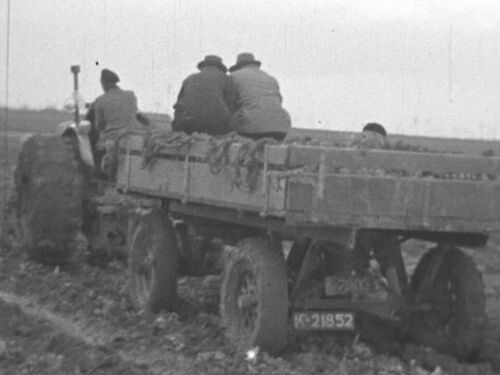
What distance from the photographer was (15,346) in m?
9.82

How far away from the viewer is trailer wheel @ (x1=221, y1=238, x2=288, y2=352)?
963 cm

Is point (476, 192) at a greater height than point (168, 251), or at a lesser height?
greater

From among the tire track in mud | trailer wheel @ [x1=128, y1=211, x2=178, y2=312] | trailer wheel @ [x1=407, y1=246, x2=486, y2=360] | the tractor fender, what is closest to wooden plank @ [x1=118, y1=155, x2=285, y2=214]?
trailer wheel @ [x1=128, y1=211, x2=178, y2=312]

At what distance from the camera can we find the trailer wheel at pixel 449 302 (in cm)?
1021

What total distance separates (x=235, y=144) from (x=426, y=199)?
142 cm

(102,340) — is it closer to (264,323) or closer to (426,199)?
(264,323)

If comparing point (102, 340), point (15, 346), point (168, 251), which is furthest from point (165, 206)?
point (15, 346)

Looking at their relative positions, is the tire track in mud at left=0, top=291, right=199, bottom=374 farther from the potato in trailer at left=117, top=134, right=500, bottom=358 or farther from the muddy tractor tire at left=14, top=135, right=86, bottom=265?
the muddy tractor tire at left=14, top=135, right=86, bottom=265

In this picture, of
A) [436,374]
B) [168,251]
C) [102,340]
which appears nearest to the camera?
[436,374]

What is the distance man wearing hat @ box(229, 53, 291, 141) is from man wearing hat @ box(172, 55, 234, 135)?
88 millimetres

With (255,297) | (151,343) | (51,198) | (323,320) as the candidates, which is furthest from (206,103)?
(51,198)

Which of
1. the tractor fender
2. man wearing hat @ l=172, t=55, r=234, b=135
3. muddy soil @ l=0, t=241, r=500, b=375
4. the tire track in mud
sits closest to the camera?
muddy soil @ l=0, t=241, r=500, b=375

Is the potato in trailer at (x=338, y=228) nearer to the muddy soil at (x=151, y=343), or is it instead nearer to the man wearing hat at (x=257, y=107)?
the muddy soil at (x=151, y=343)

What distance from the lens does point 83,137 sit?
49.7 feet
